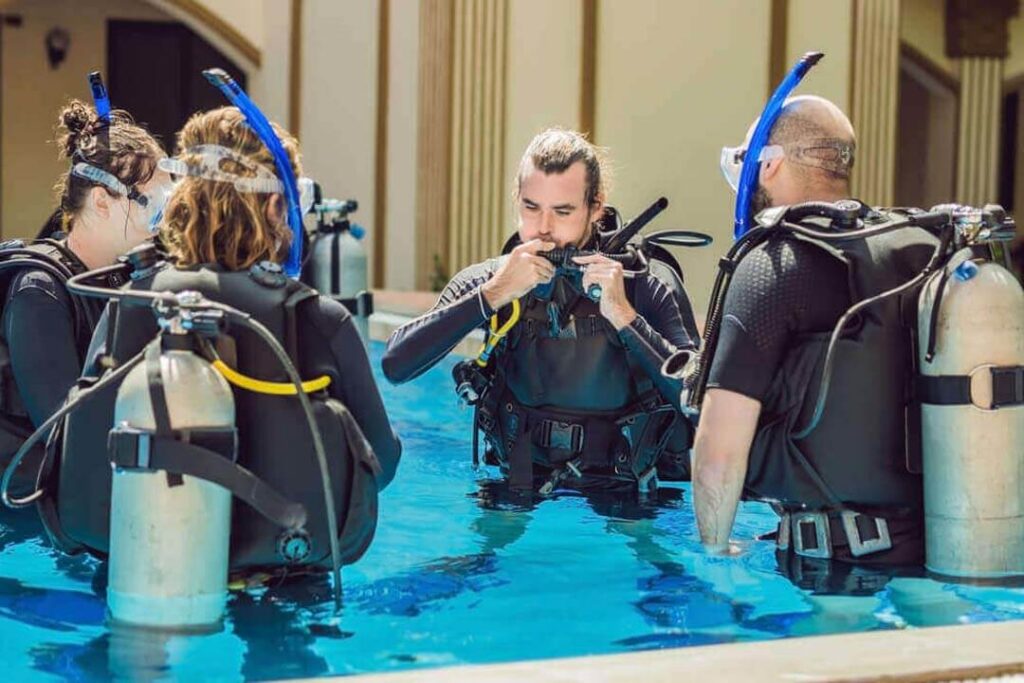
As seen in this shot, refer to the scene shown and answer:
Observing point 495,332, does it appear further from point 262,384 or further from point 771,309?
point 262,384

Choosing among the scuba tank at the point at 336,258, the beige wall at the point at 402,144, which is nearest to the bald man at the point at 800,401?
the scuba tank at the point at 336,258

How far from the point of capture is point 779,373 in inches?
132

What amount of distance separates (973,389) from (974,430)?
0.26 feet

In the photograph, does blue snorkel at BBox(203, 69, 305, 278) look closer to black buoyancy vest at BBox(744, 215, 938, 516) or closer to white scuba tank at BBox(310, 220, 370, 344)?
black buoyancy vest at BBox(744, 215, 938, 516)

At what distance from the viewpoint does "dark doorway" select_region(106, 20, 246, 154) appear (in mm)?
16578

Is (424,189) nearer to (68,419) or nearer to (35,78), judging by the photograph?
(35,78)

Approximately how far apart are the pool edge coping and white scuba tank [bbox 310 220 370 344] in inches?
205

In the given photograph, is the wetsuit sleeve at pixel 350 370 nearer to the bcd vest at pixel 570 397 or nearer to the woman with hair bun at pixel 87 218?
the woman with hair bun at pixel 87 218

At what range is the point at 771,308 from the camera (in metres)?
3.32

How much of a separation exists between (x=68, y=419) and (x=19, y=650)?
467 millimetres

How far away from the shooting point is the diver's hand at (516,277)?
3.99 m

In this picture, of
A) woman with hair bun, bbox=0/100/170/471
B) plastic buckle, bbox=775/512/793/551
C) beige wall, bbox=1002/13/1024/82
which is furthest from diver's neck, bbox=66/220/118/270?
beige wall, bbox=1002/13/1024/82

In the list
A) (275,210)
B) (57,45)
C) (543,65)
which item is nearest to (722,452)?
(275,210)

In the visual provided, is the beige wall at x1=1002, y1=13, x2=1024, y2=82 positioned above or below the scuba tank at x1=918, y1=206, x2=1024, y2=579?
above
